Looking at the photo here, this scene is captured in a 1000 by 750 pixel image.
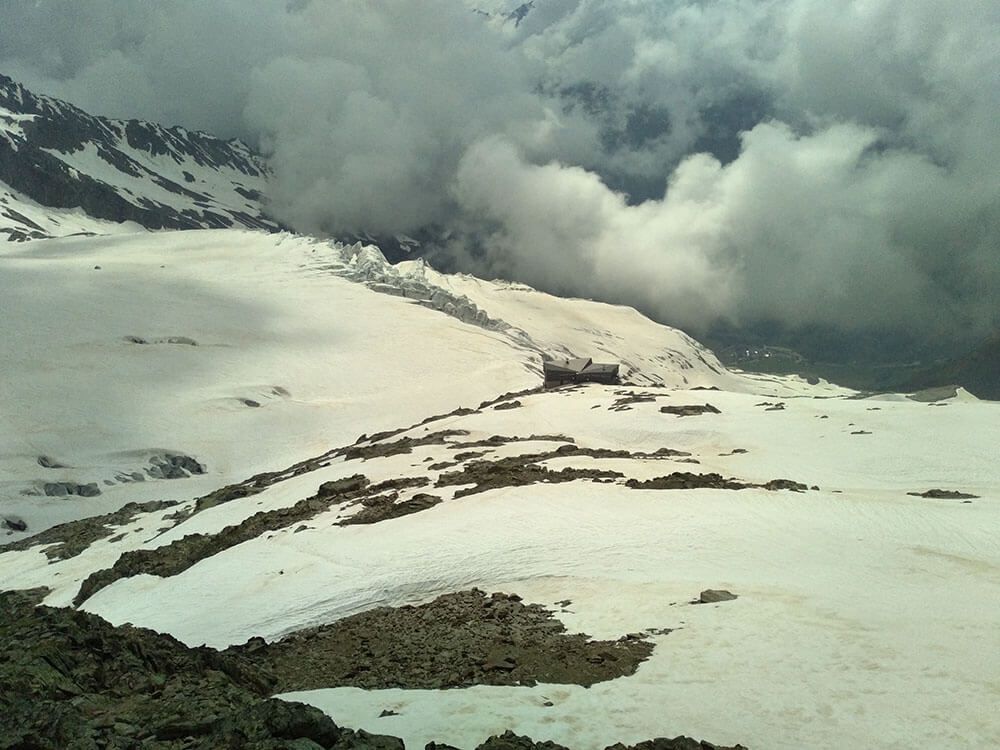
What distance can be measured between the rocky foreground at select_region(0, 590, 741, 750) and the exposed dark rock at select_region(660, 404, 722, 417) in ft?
119

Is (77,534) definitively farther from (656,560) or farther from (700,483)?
(656,560)

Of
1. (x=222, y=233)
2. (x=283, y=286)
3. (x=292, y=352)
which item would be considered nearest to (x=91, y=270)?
(x=283, y=286)

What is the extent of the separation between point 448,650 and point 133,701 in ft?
19.9

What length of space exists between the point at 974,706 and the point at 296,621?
14.3 metres

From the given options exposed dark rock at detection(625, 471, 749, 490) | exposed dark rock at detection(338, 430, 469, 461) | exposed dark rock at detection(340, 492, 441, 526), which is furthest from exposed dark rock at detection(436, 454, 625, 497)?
exposed dark rock at detection(338, 430, 469, 461)

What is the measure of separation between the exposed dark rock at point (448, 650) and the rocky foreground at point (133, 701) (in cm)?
239

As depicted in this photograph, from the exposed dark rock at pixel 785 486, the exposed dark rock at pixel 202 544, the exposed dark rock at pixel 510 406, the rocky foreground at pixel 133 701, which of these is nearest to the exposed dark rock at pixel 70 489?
the exposed dark rock at pixel 202 544

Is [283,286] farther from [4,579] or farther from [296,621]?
[296,621]

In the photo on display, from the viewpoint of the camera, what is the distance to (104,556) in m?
34.3

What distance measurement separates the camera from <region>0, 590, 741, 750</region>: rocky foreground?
8758 mm

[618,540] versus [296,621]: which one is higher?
[618,540]

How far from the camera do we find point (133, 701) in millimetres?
10203

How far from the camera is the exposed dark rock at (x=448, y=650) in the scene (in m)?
13.2

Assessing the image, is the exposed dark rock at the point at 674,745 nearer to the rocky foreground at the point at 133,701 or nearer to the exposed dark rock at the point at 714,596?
the rocky foreground at the point at 133,701
